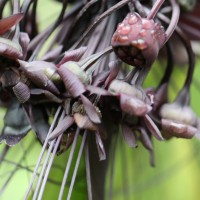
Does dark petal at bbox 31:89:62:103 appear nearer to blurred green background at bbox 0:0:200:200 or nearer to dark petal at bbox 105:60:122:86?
dark petal at bbox 105:60:122:86

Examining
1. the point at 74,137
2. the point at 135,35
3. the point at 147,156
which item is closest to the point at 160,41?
the point at 135,35

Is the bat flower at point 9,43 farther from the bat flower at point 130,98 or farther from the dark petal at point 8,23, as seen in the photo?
the bat flower at point 130,98

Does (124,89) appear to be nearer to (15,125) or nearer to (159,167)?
(15,125)

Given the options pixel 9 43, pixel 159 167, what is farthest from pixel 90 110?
pixel 159 167

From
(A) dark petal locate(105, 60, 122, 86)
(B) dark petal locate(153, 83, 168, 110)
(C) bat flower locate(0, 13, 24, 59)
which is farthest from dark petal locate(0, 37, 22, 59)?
(B) dark petal locate(153, 83, 168, 110)

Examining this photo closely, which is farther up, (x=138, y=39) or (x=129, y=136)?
(x=138, y=39)

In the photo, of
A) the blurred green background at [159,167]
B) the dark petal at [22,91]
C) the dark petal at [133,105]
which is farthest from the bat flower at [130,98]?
the blurred green background at [159,167]

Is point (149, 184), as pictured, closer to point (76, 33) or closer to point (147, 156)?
point (147, 156)
